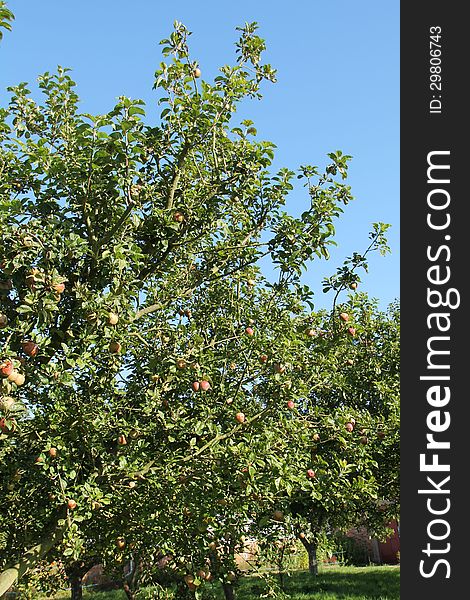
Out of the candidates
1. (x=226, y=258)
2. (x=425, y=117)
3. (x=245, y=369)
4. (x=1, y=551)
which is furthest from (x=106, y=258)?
(x=1, y=551)

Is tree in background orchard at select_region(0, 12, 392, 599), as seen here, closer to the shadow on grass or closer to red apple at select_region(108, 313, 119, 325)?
red apple at select_region(108, 313, 119, 325)

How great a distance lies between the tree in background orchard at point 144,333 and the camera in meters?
5.89

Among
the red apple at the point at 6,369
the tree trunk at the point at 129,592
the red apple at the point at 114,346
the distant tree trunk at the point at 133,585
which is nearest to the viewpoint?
the red apple at the point at 6,369

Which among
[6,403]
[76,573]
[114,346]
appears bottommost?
[76,573]

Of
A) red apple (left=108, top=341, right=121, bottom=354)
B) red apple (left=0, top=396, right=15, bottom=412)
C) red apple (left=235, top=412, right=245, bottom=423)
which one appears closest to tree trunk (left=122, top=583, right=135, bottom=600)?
red apple (left=235, top=412, right=245, bottom=423)

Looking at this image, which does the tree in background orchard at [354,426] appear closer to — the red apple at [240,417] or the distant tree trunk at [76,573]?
the red apple at [240,417]

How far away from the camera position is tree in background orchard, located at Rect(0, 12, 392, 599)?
5891mm

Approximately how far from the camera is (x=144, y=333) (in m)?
A: 6.72

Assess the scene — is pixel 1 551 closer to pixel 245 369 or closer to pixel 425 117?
pixel 245 369

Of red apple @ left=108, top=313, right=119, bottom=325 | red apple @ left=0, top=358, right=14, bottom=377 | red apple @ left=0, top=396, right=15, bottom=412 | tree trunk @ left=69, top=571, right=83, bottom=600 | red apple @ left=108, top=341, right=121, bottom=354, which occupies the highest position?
red apple @ left=108, top=313, right=119, bottom=325

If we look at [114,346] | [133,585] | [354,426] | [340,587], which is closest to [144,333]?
[114,346]

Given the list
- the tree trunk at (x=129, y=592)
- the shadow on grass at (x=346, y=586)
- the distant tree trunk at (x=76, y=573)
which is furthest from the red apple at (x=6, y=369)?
the distant tree trunk at (x=76, y=573)

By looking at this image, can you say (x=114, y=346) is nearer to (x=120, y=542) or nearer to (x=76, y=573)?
(x=120, y=542)

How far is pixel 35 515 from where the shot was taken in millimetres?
7547
